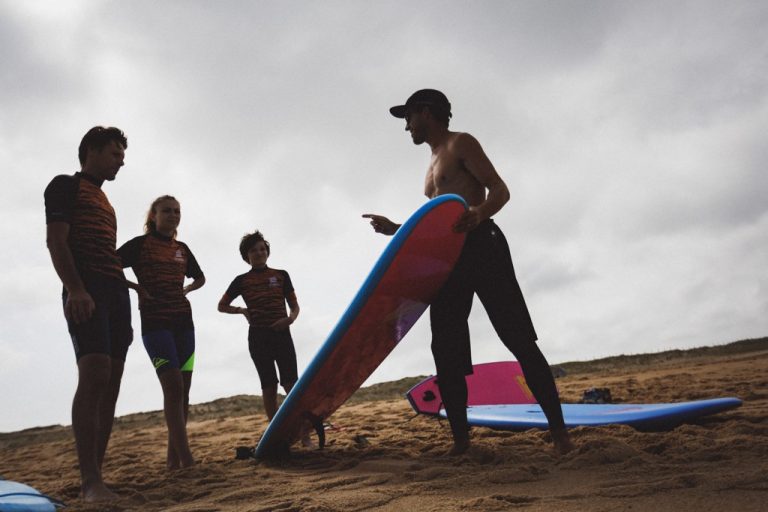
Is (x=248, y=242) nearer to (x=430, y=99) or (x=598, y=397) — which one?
(x=430, y=99)

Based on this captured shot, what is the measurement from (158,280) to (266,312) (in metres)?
0.95

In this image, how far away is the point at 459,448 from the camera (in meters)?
2.58

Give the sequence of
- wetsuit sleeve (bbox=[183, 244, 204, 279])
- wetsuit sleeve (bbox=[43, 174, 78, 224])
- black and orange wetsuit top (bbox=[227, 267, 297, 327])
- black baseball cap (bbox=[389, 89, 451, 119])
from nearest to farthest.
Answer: wetsuit sleeve (bbox=[43, 174, 78, 224])
black baseball cap (bbox=[389, 89, 451, 119])
wetsuit sleeve (bbox=[183, 244, 204, 279])
black and orange wetsuit top (bbox=[227, 267, 297, 327])

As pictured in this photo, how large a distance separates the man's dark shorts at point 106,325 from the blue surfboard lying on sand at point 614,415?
239cm

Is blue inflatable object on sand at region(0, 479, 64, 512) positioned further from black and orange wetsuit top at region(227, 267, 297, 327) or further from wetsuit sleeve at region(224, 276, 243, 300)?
wetsuit sleeve at region(224, 276, 243, 300)

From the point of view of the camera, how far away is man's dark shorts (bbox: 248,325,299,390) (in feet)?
12.4

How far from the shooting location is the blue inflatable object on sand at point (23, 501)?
188 cm

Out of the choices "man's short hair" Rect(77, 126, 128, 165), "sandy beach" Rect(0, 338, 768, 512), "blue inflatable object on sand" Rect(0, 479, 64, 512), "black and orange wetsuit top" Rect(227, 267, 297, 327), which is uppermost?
"man's short hair" Rect(77, 126, 128, 165)

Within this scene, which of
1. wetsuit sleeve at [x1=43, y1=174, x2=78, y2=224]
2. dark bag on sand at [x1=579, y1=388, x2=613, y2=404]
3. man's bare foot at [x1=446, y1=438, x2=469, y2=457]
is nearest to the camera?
wetsuit sleeve at [x1=43, y1=174, x2=78, y2=224]

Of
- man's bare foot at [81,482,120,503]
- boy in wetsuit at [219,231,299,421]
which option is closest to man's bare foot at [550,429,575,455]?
man's bare foot at [81,482,120,503]

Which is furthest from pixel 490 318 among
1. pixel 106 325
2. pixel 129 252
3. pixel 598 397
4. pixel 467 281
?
pixel 598 397

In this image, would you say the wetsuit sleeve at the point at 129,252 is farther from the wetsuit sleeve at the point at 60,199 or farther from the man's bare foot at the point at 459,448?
the man's bare foot at the point at 459,448

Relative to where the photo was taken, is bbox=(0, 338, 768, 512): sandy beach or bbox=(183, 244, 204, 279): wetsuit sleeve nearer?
bbox=(0, 338, 768, 512): sandy beach

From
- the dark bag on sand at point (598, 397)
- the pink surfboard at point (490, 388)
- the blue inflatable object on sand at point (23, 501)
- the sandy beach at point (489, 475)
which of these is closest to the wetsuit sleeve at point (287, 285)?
the sandy beach at point (489, 475)
